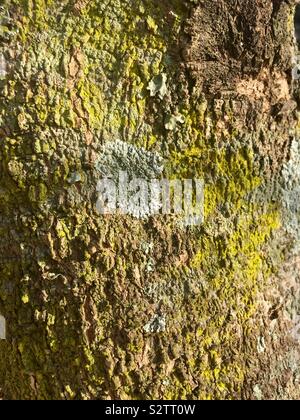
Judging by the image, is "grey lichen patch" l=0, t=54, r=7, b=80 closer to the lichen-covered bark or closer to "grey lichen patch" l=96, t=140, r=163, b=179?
the lichen-covered bark

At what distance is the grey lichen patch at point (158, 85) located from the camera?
0.94 m

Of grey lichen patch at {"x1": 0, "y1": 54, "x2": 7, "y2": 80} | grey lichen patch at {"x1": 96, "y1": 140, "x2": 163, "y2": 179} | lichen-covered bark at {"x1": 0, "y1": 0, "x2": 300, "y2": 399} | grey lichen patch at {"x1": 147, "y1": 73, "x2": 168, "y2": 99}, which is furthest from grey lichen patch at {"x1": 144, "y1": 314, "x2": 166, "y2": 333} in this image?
grey lichen patch at {"x1": 0, "y1": 54, "x2": 7, "y2": 80}

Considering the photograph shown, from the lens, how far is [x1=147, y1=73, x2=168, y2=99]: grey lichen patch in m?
0.94

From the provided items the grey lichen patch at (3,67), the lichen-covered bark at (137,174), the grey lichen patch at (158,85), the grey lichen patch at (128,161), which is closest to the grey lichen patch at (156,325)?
the lichen-covered bark at (137,174)

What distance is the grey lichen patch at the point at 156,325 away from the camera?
981 millimetres

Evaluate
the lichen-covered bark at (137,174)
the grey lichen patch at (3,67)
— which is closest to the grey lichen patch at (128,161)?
the lichen-covered bark at (137,174)

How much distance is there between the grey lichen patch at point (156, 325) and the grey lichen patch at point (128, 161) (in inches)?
10.1

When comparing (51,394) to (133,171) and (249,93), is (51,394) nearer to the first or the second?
(133,171)

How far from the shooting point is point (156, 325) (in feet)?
3.23

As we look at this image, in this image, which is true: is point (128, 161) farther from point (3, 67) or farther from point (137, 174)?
point (3, 67)

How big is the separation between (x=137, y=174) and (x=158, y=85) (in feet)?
0.53

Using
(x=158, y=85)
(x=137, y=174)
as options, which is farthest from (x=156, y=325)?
(x=158, y=85)

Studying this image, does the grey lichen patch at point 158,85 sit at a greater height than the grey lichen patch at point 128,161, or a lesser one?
greater

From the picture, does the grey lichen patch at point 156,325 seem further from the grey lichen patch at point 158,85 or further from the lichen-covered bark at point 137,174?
the grey lichen patch at point 158,85
